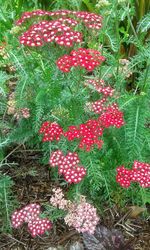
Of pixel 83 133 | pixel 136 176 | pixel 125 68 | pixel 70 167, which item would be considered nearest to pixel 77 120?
pixel 83 133

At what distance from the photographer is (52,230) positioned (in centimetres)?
284

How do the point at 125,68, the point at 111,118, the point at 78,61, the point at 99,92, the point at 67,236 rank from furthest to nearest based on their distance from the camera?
1. the point at 125,68
2. the point at 99,92
3. the point at 67,236
4. the point at 111,118
5. the point at 78,61

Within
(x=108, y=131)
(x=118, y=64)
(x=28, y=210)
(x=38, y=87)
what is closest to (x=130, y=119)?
(x=108, y=131)

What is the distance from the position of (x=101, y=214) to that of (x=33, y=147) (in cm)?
81

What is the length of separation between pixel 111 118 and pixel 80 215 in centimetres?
56

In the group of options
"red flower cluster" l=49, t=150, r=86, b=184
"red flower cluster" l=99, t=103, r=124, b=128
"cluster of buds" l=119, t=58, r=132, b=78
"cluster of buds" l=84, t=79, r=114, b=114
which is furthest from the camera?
"cluster of buds" l=119, t=58, r=132, b=78

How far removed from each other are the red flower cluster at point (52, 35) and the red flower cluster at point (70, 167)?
61 cm

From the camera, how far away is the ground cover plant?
2.46 m

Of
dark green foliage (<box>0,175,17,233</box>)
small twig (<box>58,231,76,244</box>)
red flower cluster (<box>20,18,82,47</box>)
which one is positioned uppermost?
red flower cluster (<box>20,18,82,47</box>)

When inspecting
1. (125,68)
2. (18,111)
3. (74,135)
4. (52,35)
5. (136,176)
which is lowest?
(136,176)

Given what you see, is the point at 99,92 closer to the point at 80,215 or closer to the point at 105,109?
the point at 105,109

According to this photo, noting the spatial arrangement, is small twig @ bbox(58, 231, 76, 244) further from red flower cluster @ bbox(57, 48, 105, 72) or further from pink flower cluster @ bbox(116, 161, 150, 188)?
red flower cluster @ bbox(57, 48, 105, 72)

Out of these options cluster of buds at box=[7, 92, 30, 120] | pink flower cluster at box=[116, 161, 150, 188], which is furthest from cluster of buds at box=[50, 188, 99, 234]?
cluster of buds at box=[7, 92, 30, 120]

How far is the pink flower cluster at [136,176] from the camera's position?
8.03ft
